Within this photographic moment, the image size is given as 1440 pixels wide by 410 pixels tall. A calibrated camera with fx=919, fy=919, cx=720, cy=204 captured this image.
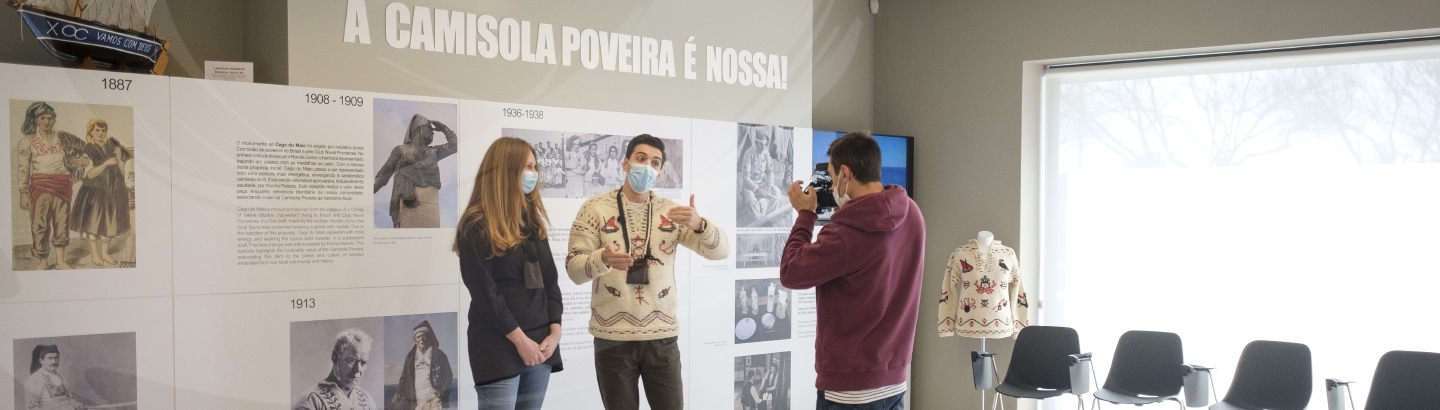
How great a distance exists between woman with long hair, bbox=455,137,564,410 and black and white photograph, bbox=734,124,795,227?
117cm

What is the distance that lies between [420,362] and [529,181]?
0.88 meters

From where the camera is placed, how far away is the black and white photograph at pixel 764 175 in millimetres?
4793

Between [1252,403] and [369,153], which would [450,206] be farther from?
[1252,403]

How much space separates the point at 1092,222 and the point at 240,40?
4.94 m

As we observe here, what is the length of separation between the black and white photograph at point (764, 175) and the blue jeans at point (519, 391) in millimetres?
1336

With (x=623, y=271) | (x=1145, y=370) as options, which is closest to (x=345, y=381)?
(x=623, y=271)

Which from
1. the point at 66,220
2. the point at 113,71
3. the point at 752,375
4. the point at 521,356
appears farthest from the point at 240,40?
the point at 752,375

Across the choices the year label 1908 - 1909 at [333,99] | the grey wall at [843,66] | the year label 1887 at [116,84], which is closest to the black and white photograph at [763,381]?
the grey wall at [843,66]

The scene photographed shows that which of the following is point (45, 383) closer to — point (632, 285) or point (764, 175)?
point (632, 285)

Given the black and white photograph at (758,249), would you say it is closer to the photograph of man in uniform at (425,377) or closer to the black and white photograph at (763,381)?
the black and white photograph at (763,381)

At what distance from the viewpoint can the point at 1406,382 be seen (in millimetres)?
4062

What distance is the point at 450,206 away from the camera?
12.7 feet

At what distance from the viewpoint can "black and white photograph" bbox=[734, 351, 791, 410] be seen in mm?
4839

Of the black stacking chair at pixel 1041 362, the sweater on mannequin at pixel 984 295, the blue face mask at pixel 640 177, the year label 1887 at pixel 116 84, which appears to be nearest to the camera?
the year label 1887 at pixel 116 84
